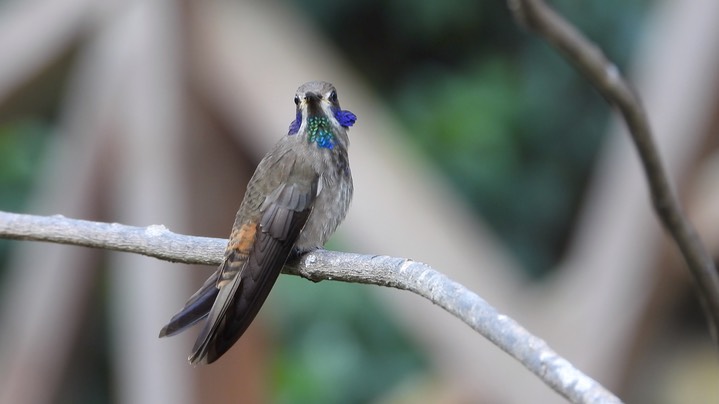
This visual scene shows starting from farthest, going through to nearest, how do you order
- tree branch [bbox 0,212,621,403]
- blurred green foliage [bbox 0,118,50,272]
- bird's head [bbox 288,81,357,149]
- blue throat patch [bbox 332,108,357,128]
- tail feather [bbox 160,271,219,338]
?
blurred green foliage [bbox 0,118,50,272], blue throat patch [bbox 332,108,357,128], bird's head [bbox 288,81,357,149], tail feather [bbox 160,271,219,338], tree branch [bbox 0,212,621,403]

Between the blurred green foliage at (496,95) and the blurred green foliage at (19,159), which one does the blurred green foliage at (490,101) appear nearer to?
the blurred green foliage at (496,95)

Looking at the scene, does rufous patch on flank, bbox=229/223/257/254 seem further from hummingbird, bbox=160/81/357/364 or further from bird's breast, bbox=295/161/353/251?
bird's breast, bbox=295/161/353/251

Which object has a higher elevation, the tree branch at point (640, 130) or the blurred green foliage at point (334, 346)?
the tree branch at point (640, 130)

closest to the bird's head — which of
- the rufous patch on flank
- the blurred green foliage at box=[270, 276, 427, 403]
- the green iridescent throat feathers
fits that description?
the green iridescent throat feathers

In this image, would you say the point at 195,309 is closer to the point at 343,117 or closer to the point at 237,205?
the point at 343,117

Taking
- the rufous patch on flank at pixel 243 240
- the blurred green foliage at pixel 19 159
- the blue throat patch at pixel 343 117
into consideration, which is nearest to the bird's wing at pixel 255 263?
the rufous patch on flank at pixel 243 240

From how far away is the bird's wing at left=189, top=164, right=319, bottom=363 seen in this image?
1.82m

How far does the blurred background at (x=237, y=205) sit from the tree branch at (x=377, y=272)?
6.09 ft

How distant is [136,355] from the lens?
4168 millimetres

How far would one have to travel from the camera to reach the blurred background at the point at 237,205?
12.7 feet

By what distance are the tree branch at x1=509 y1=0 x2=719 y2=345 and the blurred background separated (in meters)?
1.51

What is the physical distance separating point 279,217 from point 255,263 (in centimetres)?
16

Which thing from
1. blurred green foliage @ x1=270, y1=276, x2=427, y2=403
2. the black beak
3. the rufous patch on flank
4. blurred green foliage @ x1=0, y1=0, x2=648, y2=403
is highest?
blurred green foliage @ x1=0, y1=0, x2=648, y2=403

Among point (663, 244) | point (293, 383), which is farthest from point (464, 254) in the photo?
point (293, 383)
